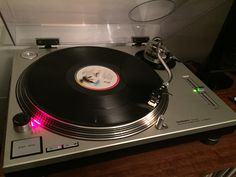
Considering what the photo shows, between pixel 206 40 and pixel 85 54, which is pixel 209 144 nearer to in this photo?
pixel 85 54

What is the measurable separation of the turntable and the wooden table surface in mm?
88

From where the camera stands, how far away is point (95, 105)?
0.57 meters

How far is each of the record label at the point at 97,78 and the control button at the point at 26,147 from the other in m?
0.22

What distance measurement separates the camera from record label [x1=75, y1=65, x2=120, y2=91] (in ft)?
2.13

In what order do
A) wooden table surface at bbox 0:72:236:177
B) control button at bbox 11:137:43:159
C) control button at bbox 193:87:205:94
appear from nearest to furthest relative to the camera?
1. control button at bbox 11:137:43:159
2. wooden table surface at bbox 0:72:236:177
3. control button at bbox 193:87:205:94

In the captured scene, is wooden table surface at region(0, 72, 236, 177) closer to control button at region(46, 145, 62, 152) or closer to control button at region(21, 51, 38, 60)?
control button at region(46, 145, 62, 152)

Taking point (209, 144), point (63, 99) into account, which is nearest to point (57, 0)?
point (63, 99)

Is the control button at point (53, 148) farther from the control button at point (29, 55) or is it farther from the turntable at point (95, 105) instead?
the control button at point (29, 55)

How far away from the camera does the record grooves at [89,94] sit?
0.52 m

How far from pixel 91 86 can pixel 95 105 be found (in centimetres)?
9

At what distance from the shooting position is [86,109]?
553mm

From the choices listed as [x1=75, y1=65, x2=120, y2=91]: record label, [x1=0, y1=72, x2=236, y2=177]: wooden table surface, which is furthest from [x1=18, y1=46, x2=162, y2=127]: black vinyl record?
[x1=0, y1=72, x2=236, y2=177]: wooden table surface

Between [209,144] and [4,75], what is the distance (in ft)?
2.88

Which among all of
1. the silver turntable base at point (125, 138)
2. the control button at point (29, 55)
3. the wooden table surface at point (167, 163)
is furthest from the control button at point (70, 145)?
the control button at point (29, 55)
